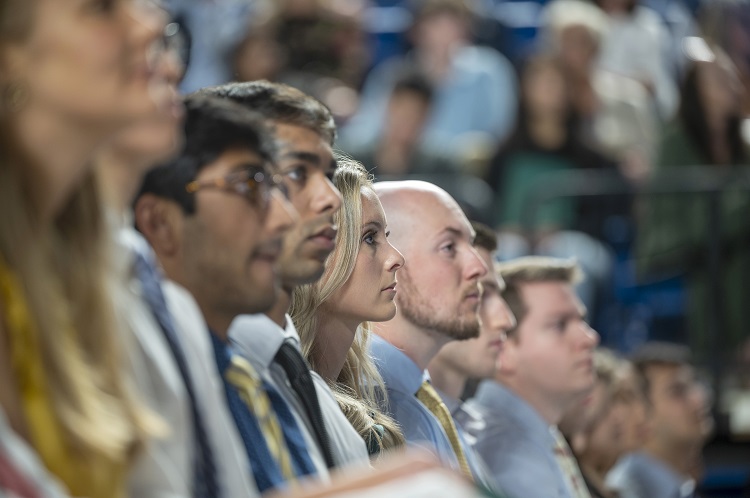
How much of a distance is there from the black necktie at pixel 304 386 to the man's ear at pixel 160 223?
0.44 metres

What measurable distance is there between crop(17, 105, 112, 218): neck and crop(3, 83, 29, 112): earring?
12mm

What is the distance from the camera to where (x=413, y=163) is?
7.44m

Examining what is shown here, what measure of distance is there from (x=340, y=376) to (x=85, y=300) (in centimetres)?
172

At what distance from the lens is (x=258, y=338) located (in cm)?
266

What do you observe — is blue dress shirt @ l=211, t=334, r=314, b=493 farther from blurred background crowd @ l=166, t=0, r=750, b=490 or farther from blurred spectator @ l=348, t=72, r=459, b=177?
blurred spectator @ l=348, t=72, r=459, b=177

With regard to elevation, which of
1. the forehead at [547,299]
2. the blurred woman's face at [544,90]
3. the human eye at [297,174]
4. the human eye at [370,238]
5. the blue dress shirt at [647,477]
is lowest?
the blue dress shirt at [647,477]

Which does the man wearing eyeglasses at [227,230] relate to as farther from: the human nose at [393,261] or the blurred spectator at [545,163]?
the blurred spectator at [545,163]

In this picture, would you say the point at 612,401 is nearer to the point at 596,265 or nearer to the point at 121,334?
the point at 596,265

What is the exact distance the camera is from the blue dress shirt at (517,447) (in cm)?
409

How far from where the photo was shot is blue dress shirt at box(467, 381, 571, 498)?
409cm

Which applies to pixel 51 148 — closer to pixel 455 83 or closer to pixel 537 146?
pixel 537 146

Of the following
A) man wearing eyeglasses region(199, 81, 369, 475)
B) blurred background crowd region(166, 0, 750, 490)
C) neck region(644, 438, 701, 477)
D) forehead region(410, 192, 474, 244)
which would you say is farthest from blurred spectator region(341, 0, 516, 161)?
man wearing eyeglasses region(199, 81, 369, 475)

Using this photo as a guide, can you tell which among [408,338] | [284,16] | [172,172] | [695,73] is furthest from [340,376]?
[284,16]

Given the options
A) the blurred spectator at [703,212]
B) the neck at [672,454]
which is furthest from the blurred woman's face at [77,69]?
the blurred spectator at [703,212]
